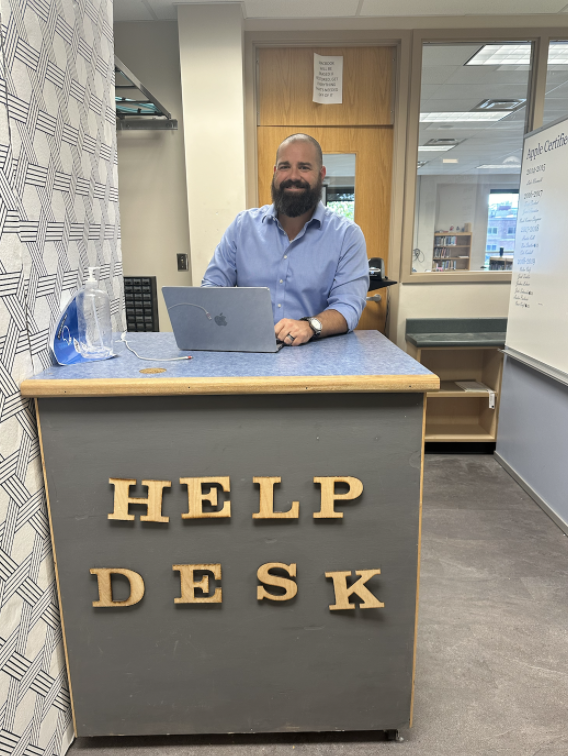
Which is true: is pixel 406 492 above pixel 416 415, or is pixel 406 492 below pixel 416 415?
below

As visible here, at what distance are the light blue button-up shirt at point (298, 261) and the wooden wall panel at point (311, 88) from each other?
1.74m

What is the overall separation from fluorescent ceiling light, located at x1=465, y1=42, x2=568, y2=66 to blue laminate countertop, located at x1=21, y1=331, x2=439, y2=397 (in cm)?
300

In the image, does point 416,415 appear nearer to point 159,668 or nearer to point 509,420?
point 159,668

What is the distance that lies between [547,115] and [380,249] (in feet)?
4.62

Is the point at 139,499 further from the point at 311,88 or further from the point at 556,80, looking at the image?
the point at 556,80

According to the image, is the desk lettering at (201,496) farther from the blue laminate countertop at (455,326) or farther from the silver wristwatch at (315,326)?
the blue laminate countertop at (455,326)

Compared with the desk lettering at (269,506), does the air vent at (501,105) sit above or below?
above

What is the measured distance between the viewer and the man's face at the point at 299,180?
1.95 meters

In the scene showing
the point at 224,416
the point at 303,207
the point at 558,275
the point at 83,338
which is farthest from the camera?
the point at 558,275

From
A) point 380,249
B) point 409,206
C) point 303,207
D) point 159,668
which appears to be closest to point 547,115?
point 409,206

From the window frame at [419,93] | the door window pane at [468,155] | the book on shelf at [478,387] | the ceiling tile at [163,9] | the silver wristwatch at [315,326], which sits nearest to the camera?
the silver wristwatch at [315,326]

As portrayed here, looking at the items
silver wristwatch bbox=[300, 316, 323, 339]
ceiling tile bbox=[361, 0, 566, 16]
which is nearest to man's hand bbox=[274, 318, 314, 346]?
silver wristwatch bbox=[300, 316, 323, 339]

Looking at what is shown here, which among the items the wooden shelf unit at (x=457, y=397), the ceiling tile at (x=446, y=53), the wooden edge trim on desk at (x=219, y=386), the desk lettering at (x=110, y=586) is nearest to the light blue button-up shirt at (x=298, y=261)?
the wooden edge trim on desk at (x=219, y=386)

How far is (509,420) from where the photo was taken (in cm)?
308
